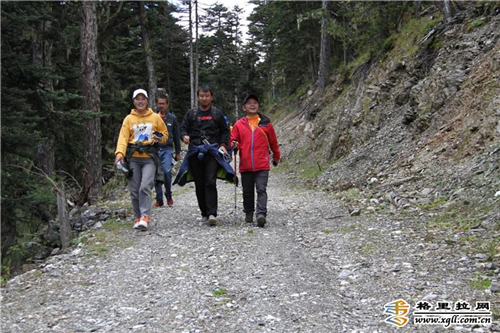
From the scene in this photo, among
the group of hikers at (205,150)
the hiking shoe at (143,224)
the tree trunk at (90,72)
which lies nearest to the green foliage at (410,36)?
the group of hikers at (205,150)

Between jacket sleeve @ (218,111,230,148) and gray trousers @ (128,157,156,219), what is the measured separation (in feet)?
4.04

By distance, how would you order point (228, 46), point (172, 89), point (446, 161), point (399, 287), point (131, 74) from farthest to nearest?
point (228, 46)
point (172, 89)
point (131, 74)
point (446, 161)
point (399, 287)

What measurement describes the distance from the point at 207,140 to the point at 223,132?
34 centimetres

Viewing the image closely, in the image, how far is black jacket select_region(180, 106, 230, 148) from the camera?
718 centimetres

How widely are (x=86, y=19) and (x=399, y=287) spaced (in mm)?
10847

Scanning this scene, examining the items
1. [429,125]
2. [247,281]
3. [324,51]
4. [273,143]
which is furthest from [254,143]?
[324,51]

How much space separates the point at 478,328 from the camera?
3244 millimetres

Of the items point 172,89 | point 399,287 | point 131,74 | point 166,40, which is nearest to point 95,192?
point 399,287

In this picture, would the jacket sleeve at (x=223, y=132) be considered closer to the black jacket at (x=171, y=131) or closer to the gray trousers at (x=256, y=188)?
the gray trousers at (x=256, y=188)

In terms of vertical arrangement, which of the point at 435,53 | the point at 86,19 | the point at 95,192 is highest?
Result: the point at 86,19

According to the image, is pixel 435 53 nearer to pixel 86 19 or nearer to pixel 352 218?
pixel 352 218

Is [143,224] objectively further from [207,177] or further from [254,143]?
[254,143]
